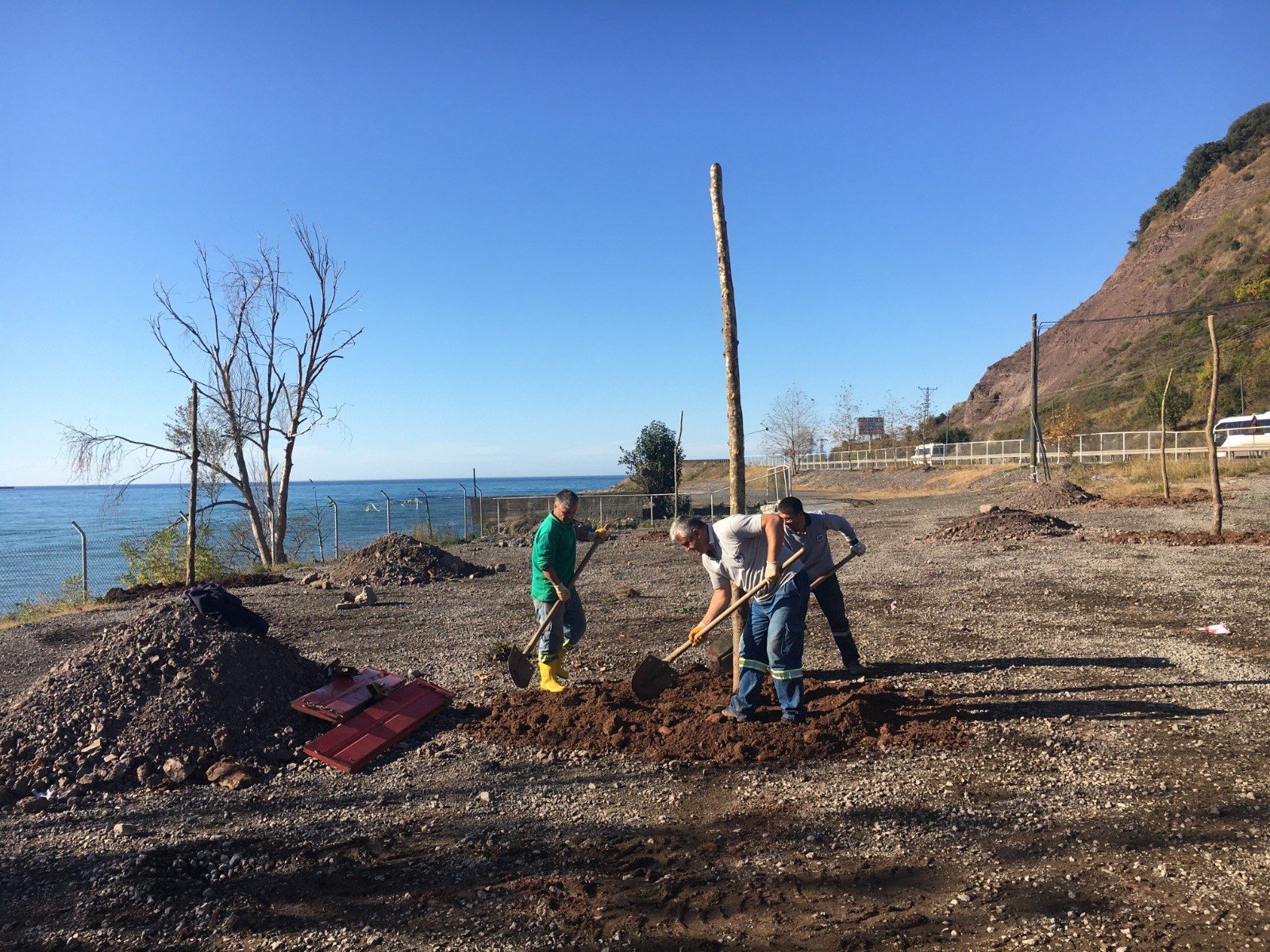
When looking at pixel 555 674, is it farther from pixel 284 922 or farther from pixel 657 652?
pixel 284 922

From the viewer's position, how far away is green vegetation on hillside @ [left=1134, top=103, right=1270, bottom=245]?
7181 centimetres

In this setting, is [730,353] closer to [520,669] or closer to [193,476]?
[520,669]

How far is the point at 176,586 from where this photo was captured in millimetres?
15469

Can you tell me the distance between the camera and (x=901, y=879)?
3574mm

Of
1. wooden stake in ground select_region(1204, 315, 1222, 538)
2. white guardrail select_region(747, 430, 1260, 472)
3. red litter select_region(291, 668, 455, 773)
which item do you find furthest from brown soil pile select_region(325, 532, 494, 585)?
white guardrail select_region(747, 430, 1260, 472)

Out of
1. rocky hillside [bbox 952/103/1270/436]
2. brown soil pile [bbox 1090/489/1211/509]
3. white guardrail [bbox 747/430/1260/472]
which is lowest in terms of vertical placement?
brown soil pile [bbox 1090/489/1211/509]

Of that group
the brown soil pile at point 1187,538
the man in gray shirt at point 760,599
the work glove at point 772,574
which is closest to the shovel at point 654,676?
the man in gray shirt at point 760,599

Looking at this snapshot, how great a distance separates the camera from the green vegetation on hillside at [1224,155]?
7181 cm

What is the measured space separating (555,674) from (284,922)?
11.7 ft

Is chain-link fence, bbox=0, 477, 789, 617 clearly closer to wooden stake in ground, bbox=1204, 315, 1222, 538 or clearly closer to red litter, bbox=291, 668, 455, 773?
red litter, bbox=291, 668, 455, 773

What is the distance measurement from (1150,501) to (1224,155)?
254 feet

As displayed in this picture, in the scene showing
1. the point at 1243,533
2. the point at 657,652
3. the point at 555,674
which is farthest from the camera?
the point at 1243,533

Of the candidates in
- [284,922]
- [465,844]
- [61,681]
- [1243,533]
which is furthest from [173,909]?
[1243,533]

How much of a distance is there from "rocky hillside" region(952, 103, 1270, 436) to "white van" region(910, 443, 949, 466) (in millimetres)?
8205
